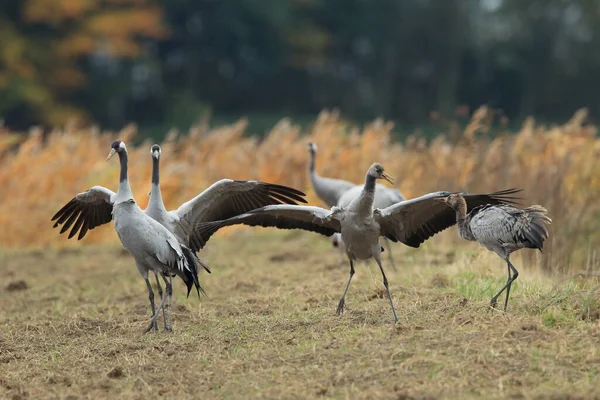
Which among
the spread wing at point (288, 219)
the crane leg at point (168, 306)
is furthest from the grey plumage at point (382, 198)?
the crane leg at point (168, 306)

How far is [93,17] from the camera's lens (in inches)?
1340

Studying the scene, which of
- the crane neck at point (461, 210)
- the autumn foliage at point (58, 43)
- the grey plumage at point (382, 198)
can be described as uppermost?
the autumn foliage at point (58, 43)

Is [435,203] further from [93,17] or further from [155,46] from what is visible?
[155,46]

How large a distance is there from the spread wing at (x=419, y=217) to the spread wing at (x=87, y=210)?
238 cm

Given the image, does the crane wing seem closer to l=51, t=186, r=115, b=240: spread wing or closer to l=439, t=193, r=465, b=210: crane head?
l=51, t=186, r=115, b=240: spread wing

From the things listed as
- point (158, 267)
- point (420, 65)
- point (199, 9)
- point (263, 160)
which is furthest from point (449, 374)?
point (420, 65)

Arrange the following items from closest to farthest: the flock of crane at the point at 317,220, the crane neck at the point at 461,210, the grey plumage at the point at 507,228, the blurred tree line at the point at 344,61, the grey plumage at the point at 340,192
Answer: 1. the grey plumage at the point at 507,228
2. the flock of crane at the point at 317,220
3. the crane neck at the point at 461,210
4. the grey plumage at the point at 340,192
5. the blurred tree line at the point at 344,61

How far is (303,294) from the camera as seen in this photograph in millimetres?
9031

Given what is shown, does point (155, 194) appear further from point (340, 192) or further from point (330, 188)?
point (330, 188)

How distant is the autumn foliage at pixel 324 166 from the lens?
11258 mm

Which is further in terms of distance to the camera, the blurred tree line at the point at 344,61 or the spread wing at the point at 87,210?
the blurred tree line at the point at 344,61

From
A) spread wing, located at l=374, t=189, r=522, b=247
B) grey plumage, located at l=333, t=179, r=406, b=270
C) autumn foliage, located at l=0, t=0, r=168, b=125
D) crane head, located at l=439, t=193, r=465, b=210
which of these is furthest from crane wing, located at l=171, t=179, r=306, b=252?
autumn foliage, located at l=0, t=0, r=168, b=125

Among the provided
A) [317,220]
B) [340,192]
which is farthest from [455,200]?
[340,192]

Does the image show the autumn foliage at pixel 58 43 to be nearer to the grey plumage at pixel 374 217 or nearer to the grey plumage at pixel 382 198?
the grey plumage at pixel 382 198
